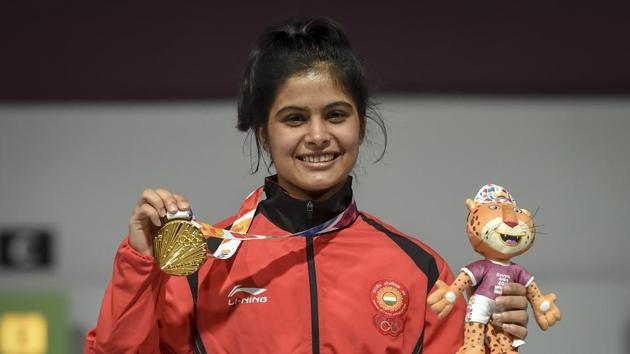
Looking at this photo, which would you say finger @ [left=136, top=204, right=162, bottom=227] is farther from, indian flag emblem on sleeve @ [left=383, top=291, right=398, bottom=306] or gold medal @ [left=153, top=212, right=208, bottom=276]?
indian flag emblem on sleeve @ [left=383, top=291, right=398, bottom=306]

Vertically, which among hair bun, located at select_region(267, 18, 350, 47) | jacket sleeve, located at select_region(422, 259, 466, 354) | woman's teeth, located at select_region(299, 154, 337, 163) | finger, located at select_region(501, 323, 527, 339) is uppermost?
hair bun, located at select_region(267, 18, 350, 47)

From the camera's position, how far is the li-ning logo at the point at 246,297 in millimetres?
1652

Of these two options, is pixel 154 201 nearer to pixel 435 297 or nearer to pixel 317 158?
pixel 317 158

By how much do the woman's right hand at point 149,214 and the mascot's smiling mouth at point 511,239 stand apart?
477mm

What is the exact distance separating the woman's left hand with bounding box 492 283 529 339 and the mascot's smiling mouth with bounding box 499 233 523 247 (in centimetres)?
6

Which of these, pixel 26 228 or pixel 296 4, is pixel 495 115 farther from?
pixel 26 228

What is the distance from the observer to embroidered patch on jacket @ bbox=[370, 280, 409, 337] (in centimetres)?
164

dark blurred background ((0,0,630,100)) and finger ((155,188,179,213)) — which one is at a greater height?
dark blurred background ((0,0,630,100))

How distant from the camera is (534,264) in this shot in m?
2.81

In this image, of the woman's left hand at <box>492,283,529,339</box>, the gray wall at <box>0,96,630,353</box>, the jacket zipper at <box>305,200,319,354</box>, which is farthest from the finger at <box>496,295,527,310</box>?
the gray wall at <box>0,96,630,353</box>

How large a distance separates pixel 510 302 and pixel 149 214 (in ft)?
1.79

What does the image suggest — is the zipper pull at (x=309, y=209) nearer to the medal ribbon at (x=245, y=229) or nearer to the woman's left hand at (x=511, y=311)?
the medal ribbon at (x=245, y=229)

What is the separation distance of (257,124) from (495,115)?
1241 mm

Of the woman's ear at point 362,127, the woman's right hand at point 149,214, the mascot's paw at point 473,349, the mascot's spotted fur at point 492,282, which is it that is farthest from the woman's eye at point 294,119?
the mascot's paw at point 473,349
